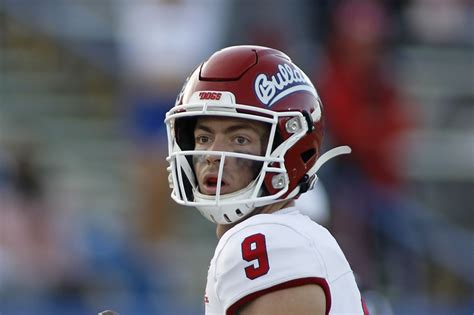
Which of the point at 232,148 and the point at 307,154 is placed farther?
the point at 307,154

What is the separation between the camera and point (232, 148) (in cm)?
311

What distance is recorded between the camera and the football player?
9.15 feet

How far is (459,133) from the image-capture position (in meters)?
8.67

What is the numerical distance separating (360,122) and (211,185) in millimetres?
4452

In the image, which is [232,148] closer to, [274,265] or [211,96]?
[211,96]

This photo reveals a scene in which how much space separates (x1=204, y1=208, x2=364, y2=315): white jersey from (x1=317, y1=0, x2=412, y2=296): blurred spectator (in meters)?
4.18

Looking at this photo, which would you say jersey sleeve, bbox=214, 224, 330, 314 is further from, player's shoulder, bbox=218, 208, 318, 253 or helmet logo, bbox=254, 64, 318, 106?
helmet logo, bbox=254, 64, 318, 106

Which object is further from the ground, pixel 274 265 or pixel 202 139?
pixel 202 139

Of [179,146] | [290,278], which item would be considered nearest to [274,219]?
[290,278]

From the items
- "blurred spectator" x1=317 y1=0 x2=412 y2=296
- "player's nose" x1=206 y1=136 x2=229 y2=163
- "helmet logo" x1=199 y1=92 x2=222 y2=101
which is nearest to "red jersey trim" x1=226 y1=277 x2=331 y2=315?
"player's nose" x1=206 y1=136 x2=229 y2=163

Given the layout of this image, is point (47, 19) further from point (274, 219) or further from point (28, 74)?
point (274, 219)

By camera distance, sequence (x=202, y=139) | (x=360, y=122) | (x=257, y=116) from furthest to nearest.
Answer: (x=360, y=122) < (x=202, y=139) < (x=257, y=116)

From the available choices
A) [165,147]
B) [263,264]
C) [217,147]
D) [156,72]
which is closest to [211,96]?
[217,147]

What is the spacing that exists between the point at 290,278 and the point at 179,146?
2.25 feet
